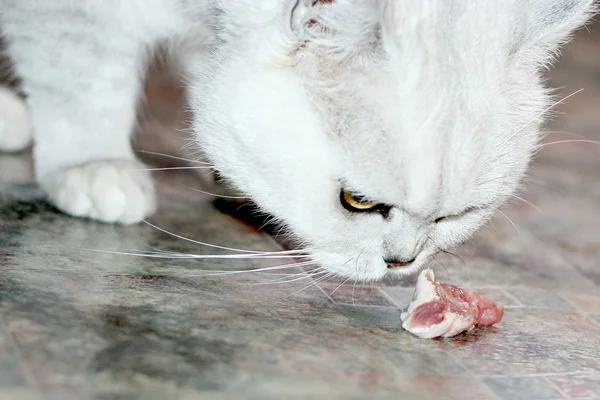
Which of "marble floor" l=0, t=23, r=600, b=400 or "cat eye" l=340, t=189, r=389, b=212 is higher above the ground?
"cat eye" l=340, t=189, r=389, b=212

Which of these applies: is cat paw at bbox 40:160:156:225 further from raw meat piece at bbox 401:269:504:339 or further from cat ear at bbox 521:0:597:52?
cat ear at bbox 521:0:597:52

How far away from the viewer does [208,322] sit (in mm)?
1248

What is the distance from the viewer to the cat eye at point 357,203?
1343mm

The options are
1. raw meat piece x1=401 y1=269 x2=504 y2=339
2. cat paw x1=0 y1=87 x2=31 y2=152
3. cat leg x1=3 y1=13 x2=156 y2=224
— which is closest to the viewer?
raw meat piece x1=401 y1=269 x2=504 y2=339

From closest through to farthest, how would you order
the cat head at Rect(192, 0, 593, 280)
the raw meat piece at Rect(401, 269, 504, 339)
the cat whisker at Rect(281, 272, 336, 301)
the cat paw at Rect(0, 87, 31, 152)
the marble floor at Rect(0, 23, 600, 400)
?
the marble floor at Rect(0, 23, 600, 400) < the cat head at Rect(192, 0, 593, 280) < the raw meat piece at Rect(401, 269, 504, 339) < the cat whisker at Rect(281, 272, 336, 301) < the cat paw at Rect(0, 87, 31, 152)

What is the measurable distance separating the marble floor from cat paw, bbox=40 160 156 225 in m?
0.03

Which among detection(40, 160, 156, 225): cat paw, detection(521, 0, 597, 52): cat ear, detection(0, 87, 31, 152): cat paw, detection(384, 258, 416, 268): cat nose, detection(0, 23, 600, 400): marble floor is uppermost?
detection(521, 0, 597, 52): cat ear

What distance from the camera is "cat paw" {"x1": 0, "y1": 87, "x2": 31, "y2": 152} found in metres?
2.09

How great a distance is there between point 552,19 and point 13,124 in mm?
1349

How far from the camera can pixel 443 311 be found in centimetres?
137

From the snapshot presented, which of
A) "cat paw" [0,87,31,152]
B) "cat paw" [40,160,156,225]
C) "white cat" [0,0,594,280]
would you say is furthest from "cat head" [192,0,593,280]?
"cat paw" [0,87,31,152]

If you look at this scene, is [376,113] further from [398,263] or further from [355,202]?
[398,263]

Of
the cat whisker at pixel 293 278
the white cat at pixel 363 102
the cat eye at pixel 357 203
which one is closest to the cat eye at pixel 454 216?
the white cat at pixel 363 102

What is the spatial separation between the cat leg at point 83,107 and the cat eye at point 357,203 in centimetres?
55
